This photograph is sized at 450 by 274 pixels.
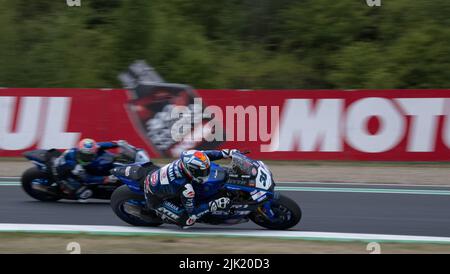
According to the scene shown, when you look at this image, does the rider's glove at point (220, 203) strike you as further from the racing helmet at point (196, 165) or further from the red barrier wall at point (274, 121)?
the red barrier wall at point (274, 121)

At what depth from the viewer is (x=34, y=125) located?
16828mm

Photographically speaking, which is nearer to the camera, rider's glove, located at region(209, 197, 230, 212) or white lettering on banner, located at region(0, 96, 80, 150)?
rider's glove, located at region(209, 197, 230, 212)

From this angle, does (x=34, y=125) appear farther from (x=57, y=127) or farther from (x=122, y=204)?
(x=122, y=204)

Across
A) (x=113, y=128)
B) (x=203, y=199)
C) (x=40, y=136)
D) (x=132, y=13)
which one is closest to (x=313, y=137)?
(x=113, y=128)

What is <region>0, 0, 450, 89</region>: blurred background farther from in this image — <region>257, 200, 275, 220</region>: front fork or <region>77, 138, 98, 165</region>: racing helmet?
<region>257, 200, 275, 220</region>: front fork

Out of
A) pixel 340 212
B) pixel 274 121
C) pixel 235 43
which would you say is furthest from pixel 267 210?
pixel 235 43

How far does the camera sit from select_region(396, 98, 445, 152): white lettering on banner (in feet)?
52.5

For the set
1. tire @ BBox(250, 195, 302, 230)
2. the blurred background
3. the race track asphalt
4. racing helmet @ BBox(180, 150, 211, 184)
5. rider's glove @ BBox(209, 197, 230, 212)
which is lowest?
the race track asphalt

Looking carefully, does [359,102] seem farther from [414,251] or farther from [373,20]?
[373,20]

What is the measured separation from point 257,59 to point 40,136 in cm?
960

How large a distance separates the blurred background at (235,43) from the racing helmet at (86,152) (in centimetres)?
1134

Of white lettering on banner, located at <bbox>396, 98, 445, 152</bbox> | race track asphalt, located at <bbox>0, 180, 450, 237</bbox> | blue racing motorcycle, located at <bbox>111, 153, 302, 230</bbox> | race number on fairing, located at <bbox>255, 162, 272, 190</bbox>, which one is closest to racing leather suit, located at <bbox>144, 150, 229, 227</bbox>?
blue racing motorcycle, located at <bbox>111, 153, 302, 230</bbox>

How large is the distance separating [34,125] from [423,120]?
870 cm

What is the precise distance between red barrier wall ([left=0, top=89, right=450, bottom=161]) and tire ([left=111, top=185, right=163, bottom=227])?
6.61 metres
